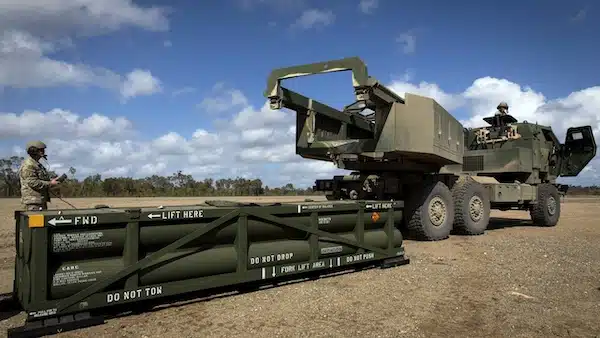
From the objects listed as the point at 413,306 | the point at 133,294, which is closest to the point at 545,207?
the point at 413,306

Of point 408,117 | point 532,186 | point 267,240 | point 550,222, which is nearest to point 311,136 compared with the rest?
point 408,117

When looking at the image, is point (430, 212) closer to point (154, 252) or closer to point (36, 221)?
point (154, 252)

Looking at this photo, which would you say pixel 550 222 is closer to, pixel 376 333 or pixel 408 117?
pixel 408 117

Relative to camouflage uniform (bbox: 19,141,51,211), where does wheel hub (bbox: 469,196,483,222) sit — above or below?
below

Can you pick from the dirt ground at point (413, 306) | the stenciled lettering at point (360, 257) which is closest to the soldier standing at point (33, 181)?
the dirt ground at point (413, 306)

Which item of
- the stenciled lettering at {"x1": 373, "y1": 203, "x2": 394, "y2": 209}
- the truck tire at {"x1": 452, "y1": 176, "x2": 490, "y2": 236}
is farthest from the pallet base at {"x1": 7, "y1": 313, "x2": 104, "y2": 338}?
the truck tire at {"x1": 452, "y1": 176, "x2": 490, "y2": 236}

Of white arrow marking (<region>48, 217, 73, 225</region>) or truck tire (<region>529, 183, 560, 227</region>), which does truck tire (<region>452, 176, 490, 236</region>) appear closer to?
truck tire (<region>529, 183, 560, 227</region>)

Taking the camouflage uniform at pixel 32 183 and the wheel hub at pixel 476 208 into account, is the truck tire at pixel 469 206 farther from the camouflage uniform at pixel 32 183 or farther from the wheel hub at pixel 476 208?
the camouflage uniform at pixel 32 183

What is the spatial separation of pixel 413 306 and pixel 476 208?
690 cm

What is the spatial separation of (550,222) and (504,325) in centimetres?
1156

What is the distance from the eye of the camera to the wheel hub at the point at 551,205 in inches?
569

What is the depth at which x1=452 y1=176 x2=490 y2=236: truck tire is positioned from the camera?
10844mm

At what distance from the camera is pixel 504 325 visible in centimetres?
450

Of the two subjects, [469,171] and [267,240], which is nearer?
[267,240]
